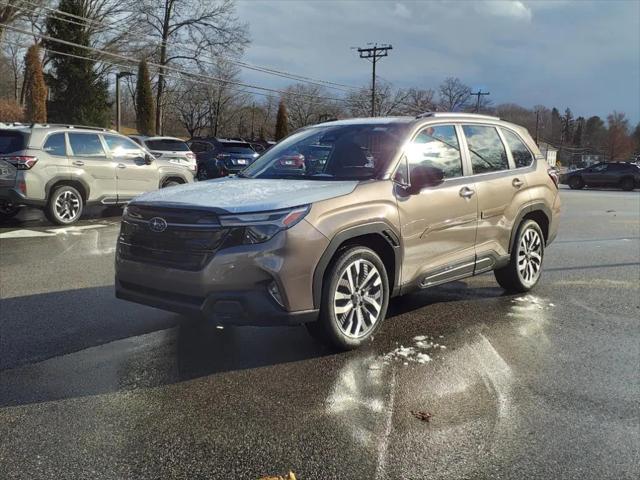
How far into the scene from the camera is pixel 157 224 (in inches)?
163

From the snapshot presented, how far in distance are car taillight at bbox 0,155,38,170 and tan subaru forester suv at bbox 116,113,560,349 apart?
6.30 metres

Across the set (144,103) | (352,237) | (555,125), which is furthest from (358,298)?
(555,125)

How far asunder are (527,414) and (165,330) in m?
2.96

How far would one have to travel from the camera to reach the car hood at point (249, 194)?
12.9ft

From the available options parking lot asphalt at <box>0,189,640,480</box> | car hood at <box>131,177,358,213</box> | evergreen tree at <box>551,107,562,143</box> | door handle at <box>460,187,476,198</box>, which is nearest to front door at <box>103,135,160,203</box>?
parking lot asphalt at <box>0,189,640,480</box>

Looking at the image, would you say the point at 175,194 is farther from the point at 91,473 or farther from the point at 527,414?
the point at 527,414

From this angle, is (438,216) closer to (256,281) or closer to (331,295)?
(331,295)

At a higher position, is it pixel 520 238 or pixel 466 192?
pixel 466 192

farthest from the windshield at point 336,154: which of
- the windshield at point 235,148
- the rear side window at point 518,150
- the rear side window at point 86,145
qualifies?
the windshield at point 235,148

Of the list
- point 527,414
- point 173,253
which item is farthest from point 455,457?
point 173,253

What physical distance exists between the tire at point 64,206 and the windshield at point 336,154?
21.9 feet

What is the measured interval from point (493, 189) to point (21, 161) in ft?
27.1

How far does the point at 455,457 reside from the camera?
9.82ft

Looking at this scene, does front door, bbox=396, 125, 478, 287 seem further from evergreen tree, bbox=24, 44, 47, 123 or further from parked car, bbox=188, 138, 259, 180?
evergreen tree, bbox=24, 44, 47, 123
